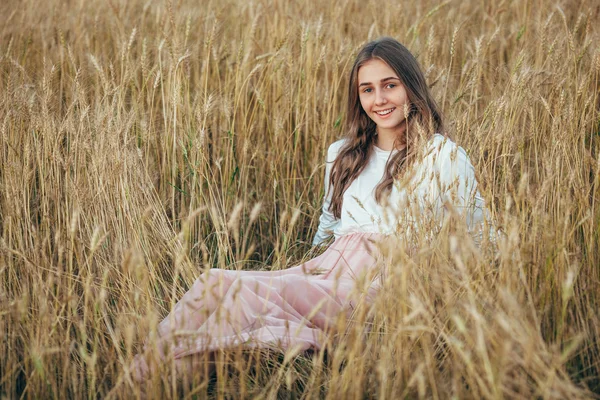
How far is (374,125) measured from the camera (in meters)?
2.50

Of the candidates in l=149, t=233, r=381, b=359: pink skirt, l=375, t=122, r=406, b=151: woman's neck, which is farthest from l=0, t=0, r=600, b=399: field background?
l=375, t=122, r=406, b=151: woman's neck

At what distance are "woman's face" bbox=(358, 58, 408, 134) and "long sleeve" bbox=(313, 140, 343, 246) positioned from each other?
0.27 m

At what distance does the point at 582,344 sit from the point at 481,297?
0.92ft

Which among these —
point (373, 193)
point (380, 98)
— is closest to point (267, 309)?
point (373, 193)

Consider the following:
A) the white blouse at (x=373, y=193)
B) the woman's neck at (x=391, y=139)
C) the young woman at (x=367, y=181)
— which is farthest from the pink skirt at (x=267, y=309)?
the woman's neck at (x=391, y=139)

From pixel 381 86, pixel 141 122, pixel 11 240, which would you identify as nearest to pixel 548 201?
pixel 381 86

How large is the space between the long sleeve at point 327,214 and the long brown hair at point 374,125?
4 centimetres

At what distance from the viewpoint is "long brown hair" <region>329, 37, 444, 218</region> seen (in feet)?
7.45

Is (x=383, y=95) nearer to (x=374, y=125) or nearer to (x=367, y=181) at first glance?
(x=374, y=125)

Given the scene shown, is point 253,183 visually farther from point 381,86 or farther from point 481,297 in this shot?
point 481,297

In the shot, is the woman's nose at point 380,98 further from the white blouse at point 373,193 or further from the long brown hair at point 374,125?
the white blouse at point 373,193

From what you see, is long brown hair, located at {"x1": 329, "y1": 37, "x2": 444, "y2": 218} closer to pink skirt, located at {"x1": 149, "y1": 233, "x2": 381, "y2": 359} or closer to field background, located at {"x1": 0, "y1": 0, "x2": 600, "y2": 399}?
field background, located at {"x1": 0, "y1": 0, "x2": 600, "y2": 399}

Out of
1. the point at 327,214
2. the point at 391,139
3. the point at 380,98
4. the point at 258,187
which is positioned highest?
the point at 380,98

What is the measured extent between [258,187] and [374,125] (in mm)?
595
